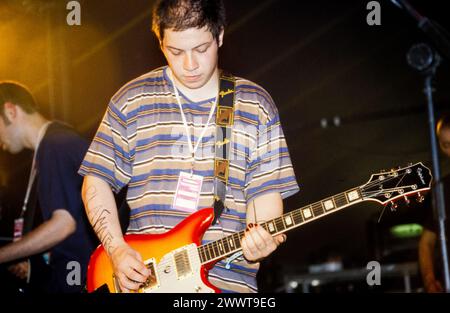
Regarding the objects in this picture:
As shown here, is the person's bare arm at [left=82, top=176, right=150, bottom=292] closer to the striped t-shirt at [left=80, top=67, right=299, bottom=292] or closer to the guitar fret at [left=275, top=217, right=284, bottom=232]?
the striped t-shirt at [left=80, top=67, right=299, bottom=292]

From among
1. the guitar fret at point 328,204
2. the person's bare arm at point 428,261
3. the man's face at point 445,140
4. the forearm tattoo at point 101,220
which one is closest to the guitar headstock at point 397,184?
the guitar fret at point 328,204

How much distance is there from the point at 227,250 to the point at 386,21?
7.27ft

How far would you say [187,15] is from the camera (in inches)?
87.0

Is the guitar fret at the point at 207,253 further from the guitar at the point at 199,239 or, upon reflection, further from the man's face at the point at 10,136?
the man's face at the point at 10,136

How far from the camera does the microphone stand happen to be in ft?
8.41

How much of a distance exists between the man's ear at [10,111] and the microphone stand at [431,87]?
2.30 m

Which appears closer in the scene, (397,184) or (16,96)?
(397,184)

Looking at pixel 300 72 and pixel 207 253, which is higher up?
pixel 300 72

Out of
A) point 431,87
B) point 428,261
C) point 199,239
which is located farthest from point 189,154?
point 428,261

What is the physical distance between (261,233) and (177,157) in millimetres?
476

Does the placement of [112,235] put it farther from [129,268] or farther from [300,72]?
[300,72]

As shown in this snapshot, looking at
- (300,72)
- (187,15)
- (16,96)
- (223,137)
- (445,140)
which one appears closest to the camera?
(187,15)

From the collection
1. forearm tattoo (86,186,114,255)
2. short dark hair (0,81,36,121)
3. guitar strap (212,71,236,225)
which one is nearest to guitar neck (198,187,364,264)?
guitar strap (212,71,236,225)

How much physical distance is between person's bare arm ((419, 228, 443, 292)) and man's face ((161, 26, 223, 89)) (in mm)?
1988
